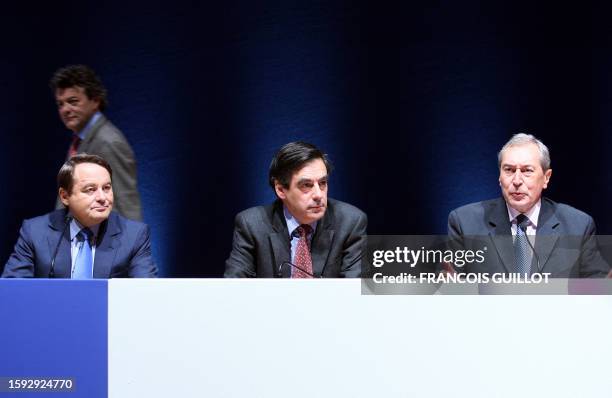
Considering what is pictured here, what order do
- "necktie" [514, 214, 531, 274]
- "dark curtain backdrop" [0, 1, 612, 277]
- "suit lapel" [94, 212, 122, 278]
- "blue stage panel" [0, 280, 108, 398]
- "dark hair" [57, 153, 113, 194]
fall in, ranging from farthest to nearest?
"dark curtain backdrop" [0, 1, 612, 277] < "dark hair" [57, 153, 113, 194] < "suit lapel" [94, 212, 122, 278] < "necktie" [514, 214, 531, 274] < "blue stage panel" [0, 280, 108, 398]

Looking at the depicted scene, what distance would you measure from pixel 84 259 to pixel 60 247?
0.08 meters

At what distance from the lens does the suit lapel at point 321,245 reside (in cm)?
303

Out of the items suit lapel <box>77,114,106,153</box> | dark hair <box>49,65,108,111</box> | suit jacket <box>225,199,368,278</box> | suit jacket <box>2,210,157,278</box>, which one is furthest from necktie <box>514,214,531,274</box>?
dark hair <box>49,65,108,111</box>

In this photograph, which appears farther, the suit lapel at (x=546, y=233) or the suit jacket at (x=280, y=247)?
the suit jacket at (x=280, y=247)

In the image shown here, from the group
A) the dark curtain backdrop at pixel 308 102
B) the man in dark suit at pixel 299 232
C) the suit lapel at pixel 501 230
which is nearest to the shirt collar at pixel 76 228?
the man in dark suit at pixel 299 232

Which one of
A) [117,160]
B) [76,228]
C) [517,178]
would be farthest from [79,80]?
[517,178]

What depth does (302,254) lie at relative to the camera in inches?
119

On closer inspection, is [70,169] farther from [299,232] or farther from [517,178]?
[517,178]

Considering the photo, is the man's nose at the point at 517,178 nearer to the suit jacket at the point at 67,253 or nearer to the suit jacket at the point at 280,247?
the suit jacket at the point at 280,247

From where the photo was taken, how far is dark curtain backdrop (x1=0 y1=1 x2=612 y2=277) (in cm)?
476

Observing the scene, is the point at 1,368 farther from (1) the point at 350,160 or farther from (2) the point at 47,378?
(1) the point at 350,160

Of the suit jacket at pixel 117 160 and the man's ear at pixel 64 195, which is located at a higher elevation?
the suit jacket at pixel 117 160

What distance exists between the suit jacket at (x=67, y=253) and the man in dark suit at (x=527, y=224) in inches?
37.1

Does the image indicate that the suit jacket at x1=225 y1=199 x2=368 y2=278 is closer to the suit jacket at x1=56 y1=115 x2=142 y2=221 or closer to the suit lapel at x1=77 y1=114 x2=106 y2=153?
the suit jacket at x1=56 y1=115 x2=142 y2=221
